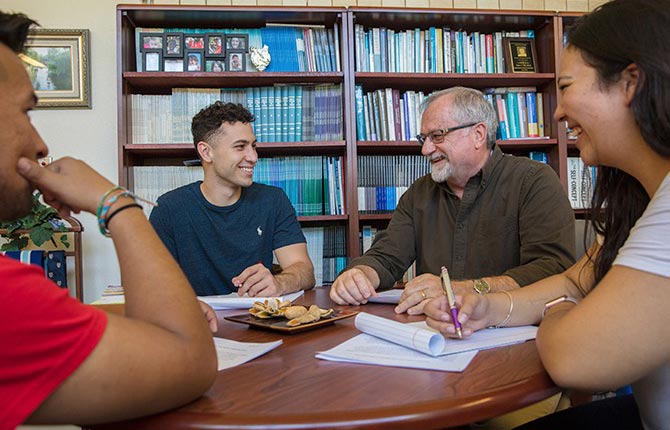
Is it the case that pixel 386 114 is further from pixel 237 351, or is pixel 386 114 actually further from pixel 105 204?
pixel 105 204

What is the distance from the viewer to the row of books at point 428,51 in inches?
119

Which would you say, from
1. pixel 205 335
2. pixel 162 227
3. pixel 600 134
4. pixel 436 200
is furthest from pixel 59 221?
pixel 600 134

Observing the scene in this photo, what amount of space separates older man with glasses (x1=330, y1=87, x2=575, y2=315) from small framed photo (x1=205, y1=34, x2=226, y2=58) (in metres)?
1.27

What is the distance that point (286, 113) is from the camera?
2994 millimetres

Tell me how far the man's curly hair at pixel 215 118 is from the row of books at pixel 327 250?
2.76 ft

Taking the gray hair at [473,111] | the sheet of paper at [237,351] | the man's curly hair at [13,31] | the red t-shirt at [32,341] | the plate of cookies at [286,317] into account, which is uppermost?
the gray hair at [473,111]

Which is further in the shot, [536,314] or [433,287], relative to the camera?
[433,287]

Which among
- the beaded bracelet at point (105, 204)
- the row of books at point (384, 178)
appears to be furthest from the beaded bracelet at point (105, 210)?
the row of books at point (384, 178)

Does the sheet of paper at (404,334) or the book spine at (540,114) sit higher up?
the book spine at (540,114)

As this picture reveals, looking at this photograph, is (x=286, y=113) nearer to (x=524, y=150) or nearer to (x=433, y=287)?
(x=524, y=150)

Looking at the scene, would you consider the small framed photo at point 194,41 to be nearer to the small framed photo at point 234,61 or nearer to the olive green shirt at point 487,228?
the small framed photo at point 234,61

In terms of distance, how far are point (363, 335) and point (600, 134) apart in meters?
0.59

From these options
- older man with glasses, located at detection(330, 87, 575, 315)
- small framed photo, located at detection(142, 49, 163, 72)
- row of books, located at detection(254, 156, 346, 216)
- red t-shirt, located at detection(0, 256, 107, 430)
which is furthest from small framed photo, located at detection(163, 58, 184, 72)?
red t-shirt, located at detection(0, 256, 107, 430)

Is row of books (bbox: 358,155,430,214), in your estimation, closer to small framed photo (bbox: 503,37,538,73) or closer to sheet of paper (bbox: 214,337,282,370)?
small framed photo (bbox: 503,37,538,73)
